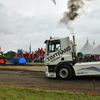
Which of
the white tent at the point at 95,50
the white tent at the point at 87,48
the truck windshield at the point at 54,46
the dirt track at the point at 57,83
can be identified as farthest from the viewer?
the white tent at the point at 87,48

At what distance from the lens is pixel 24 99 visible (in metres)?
3.76

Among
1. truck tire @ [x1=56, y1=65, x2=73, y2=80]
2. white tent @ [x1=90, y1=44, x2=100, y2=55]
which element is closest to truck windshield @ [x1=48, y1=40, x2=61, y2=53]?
truck tire @ [x1=56, y1=65, x2=73, y2=80]

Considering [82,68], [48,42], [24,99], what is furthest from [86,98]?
[48,42]

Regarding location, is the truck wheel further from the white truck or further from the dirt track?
the dirt track

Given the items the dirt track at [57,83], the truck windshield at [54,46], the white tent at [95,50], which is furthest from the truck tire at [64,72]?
the white tent at [95,50]

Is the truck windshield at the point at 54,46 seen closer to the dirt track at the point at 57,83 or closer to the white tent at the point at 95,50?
the dirt track at the point at 57,83

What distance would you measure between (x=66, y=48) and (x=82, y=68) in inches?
60.4

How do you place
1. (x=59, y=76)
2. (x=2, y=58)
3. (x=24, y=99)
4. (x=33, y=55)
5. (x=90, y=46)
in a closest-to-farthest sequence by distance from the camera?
1. (x=24, y=99)
2. (x=59, y=76)
3. (x=2, y=58)
4. (x=90, y=46)
5. (x=33, y=55)

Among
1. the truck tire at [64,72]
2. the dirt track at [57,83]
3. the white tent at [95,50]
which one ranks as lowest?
the dirt track at [57,83]

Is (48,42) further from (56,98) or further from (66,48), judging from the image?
(56,98)

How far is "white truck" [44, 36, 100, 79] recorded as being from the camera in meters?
6.92

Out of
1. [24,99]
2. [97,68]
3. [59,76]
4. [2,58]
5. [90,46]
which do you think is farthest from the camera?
[90,46]

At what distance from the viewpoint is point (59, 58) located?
281 inches

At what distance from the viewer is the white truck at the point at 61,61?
692cm
